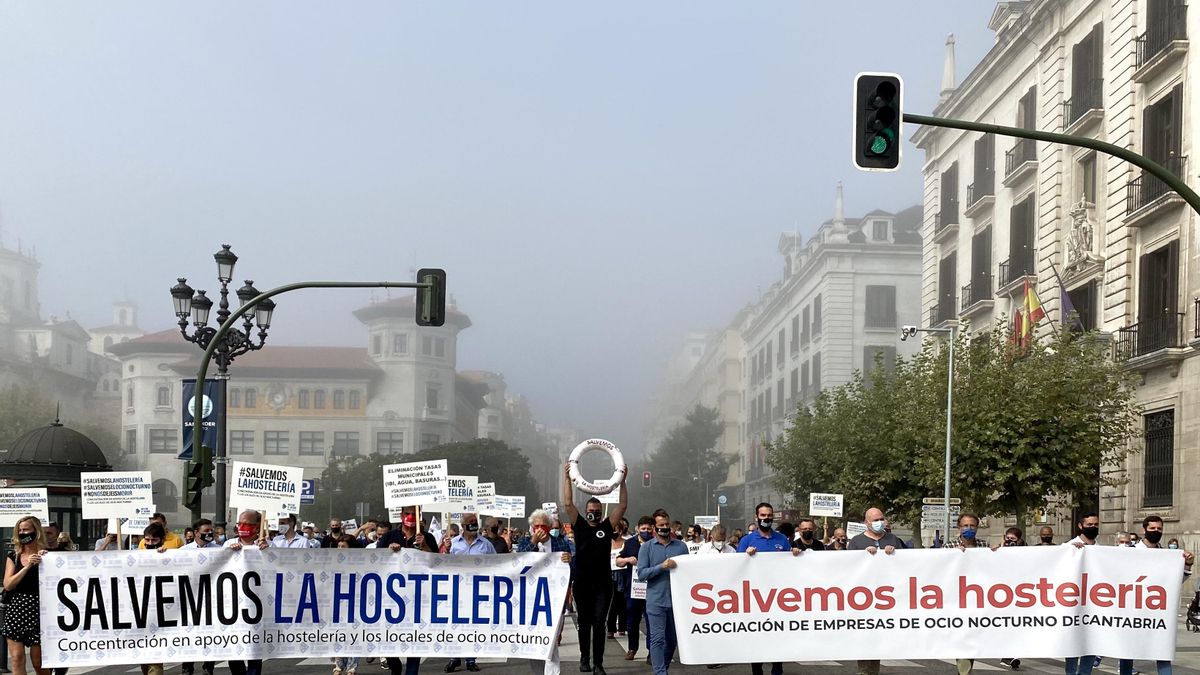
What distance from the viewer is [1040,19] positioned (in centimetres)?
4506

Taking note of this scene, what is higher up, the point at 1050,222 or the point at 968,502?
the point at 1050,222

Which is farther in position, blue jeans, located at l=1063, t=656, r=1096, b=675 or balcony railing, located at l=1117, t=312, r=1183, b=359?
balcony railing, located at l=1117, t=312, r=1183, b=359

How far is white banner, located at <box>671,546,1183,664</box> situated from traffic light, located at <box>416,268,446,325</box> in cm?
1178

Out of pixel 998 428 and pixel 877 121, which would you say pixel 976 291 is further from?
pixel 877 121

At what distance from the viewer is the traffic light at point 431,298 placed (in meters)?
25.0

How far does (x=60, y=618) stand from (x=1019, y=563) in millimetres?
8603

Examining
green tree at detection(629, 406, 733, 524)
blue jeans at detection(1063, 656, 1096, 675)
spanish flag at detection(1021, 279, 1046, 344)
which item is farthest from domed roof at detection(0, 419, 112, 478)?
green tree at detection(629, 406, 733, 524)

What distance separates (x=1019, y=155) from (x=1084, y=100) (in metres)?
5.84

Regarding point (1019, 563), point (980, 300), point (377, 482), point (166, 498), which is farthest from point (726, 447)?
point (1019, 563)

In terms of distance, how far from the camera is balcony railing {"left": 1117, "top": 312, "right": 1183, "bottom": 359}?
34.2 metres

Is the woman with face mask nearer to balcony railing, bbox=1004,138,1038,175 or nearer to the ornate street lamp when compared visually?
the ornate street lamp

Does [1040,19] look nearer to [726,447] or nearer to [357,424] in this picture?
[726,447]

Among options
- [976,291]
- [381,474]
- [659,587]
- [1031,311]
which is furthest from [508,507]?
[381,474]

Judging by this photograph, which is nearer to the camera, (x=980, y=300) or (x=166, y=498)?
(x=980, y=300)
